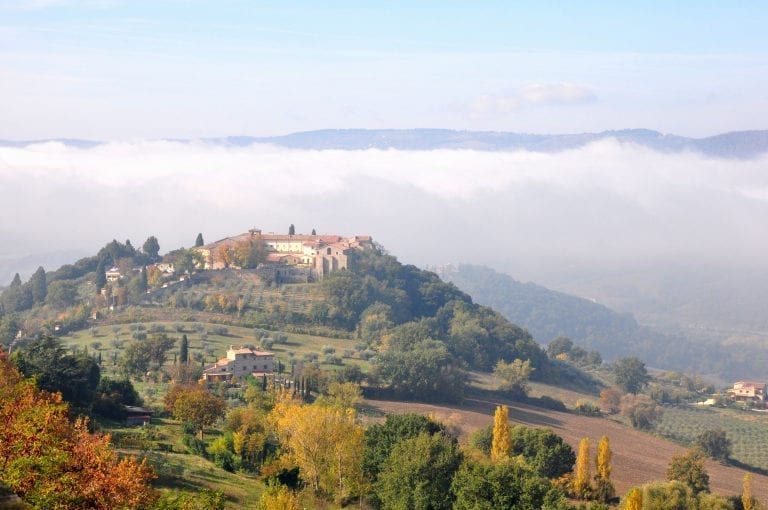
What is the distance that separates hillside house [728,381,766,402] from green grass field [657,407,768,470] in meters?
11.5

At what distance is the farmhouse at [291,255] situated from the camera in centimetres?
10950

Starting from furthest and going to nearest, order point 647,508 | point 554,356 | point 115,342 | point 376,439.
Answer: point 554,356, point 115,342, point 376,439, point 647,508

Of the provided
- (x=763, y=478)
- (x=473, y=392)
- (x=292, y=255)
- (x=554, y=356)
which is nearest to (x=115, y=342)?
(x=473, y=392)

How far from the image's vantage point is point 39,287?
114 m

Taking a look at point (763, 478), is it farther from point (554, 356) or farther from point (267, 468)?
point (554, 356)

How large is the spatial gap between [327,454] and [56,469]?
2089cm

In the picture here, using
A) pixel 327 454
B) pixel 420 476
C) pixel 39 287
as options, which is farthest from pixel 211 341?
pixel 420 476

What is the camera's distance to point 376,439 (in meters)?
44.2

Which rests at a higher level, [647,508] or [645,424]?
[647,508]

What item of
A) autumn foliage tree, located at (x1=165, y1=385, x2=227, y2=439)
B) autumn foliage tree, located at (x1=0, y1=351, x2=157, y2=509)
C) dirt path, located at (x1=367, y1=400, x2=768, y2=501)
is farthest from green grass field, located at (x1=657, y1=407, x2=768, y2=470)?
autumn foliage tree, located at (x1=0, y1=351, x2=157, y2=509)

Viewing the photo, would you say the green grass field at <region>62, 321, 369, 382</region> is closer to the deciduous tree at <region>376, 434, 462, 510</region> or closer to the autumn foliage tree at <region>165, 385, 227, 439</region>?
the autumn foliage tree at <region>165, 385, 227, 439</region>

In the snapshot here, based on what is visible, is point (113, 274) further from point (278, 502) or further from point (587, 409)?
point (278, 502)

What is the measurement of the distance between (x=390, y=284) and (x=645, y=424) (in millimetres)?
38594

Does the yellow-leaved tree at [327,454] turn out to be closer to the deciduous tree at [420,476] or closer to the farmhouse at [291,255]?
the deciduous tree at [420,476]
